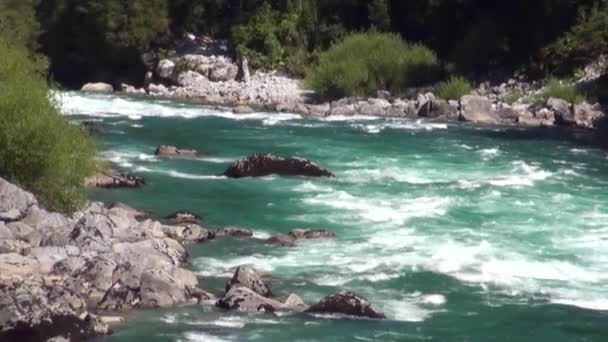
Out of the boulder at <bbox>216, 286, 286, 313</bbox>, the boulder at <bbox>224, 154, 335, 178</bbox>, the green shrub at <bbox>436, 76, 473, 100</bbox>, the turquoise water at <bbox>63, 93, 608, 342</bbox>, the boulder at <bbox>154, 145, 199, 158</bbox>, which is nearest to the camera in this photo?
the turquoise water at <bbox>63, 93, 608, 342</bbox>

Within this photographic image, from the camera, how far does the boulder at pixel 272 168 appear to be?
34969 millimetres

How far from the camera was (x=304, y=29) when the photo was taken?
69438 millimetres

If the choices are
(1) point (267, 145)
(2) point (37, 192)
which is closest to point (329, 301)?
(2) point (37, 192)

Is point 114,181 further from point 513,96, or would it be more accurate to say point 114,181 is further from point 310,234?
point 513,96

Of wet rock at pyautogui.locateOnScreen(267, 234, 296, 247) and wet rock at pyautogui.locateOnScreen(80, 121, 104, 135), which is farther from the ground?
wet rock at pyautogui.locateOnScreen(80, 121, 104, 135)

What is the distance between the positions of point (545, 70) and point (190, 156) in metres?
23.6

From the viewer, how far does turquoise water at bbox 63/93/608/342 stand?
2003 centimetres

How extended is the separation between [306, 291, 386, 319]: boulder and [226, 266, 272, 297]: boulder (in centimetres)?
123

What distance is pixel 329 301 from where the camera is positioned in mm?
20422

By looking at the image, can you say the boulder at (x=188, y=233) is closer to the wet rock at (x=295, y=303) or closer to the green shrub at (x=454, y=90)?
the wet rock at (x=295, y=303)

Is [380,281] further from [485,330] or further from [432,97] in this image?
[432,97]

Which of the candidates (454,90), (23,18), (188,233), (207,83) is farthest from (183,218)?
(23,18)

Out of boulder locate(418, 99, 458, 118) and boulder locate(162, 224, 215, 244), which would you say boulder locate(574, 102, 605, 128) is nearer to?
boulder locate(418, 99, 458, 118)

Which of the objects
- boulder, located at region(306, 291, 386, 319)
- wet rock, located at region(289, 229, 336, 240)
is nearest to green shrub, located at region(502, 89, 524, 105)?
wet rock, located at region(289, 229, 336, 240)
